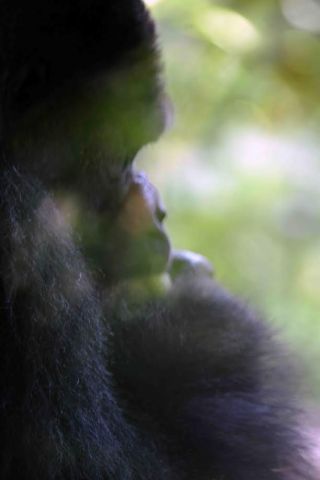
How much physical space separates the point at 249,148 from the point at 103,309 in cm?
65

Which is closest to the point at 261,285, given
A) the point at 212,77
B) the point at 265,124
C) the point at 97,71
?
the point at 265,124

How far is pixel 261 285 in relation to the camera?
5.33 ft

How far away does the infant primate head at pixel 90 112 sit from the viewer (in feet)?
3.23

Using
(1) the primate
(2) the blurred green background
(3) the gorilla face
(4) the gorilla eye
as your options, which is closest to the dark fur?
(1) the primate

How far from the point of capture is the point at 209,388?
1.02 metres

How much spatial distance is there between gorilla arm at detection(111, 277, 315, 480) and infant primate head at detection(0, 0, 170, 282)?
11cm

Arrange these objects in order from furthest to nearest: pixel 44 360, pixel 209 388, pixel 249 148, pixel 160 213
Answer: pixel 249 148
pixel 160 213
pixel 209 388
pixel 44 360

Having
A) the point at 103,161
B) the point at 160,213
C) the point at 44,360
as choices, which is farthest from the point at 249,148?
the point at 44,360

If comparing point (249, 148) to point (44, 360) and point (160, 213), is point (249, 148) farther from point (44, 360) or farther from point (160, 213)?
point (44, 360)

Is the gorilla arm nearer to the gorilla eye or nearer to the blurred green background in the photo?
the gorilla eye

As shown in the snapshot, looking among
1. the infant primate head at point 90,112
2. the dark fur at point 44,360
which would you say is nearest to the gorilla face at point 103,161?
the infant primate head at point 90,112

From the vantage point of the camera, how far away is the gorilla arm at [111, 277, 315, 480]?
3.22 ft

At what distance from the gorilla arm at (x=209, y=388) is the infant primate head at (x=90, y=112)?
0.36 ft

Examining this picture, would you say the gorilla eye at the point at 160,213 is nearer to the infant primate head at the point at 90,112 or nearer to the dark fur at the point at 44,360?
the infant primate head at the point at 90,112
